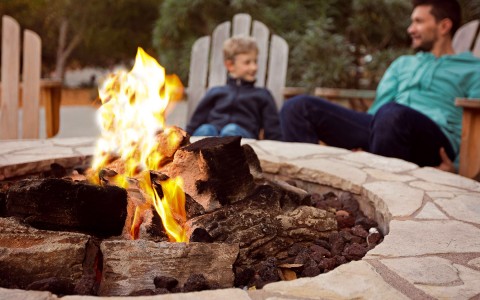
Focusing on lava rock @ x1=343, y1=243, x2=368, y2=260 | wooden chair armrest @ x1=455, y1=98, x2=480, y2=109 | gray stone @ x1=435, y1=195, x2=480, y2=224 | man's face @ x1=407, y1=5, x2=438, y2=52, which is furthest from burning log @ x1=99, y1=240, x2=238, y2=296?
man's face @ x1=407, y1=5, x2=438, y2=52

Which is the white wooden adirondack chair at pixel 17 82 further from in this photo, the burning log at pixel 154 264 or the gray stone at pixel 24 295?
the gray stone at pixel 24 295

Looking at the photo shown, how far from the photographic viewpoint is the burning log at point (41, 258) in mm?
1584

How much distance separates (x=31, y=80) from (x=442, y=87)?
12.3 ft

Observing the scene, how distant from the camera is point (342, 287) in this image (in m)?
1.44

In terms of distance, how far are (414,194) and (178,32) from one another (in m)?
6.74

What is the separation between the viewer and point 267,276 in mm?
1769

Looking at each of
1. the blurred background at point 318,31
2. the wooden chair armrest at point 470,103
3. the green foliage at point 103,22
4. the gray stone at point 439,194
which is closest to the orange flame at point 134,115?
the gray stone at point 439,194

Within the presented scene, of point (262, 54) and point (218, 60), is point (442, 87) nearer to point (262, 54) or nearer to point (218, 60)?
point (262, 54)

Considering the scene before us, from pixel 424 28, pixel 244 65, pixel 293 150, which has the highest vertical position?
pixel 424 28

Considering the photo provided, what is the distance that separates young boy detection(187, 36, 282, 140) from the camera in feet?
14.9

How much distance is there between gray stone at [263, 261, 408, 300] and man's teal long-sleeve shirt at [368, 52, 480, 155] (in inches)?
107

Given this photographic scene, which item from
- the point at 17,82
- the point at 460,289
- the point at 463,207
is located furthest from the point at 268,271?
the point at 17,82

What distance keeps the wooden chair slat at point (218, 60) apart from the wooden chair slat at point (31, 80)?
174 cm

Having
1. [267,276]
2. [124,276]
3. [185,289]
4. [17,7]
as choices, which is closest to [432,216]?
[267,276]
